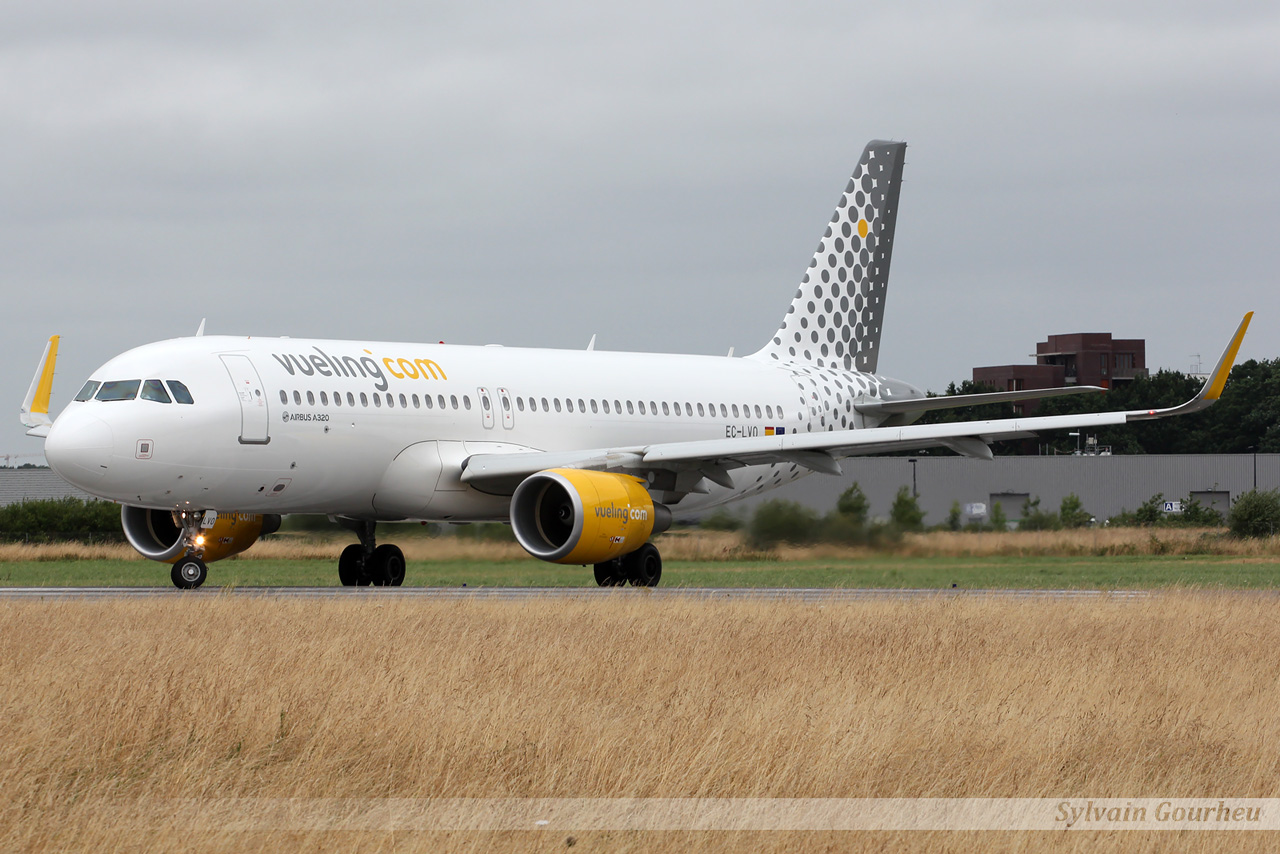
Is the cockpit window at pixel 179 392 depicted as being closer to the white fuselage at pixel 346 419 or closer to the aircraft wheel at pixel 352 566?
the white fuselage at pixel 346 419

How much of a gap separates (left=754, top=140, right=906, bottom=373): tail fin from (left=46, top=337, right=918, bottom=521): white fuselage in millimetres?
4546

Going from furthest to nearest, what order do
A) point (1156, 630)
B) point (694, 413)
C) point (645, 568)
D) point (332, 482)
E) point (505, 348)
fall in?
1. point (694, 413)
2. point (505, 348)
3. point (645, 568)
4. point (332, 482)
5. point (1156, 630)

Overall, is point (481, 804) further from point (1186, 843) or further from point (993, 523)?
point (993, 523)

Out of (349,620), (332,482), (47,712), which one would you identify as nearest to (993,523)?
(332,482)

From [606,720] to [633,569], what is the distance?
49.0 feet

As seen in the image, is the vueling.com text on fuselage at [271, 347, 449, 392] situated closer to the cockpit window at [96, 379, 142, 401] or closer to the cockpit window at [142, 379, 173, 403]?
the cockpit window at [142, 379, 173, 403]

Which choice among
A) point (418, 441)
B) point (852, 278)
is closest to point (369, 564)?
point (418, 441)

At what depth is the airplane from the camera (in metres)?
22.0

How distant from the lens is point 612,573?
999 inches

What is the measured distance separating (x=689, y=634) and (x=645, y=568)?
1021cm

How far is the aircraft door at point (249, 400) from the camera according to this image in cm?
2244

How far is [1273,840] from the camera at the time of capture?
7402 millimetres

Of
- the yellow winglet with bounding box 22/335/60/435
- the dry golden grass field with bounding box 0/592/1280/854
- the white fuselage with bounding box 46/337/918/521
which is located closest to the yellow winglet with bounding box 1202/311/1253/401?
the dry golden grass field with bounding box 0/592/1280/854

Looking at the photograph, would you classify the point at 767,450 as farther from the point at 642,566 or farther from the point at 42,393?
the point at 42,393
